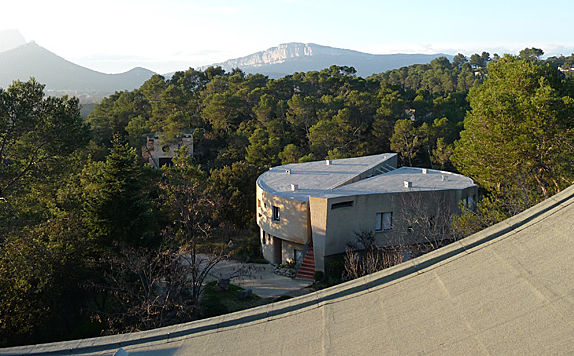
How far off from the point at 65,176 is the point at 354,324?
2066 centimetres

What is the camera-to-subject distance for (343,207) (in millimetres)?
23016

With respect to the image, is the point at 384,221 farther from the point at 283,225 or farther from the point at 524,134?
the point at 524,134

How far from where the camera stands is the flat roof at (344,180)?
2453 cm

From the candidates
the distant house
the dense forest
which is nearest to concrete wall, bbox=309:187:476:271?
the dense forest

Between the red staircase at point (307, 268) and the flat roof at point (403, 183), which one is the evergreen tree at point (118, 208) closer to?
the red staircase at point (307, 268)

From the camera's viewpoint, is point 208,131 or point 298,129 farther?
point 208,131

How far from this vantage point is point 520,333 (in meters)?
5.61

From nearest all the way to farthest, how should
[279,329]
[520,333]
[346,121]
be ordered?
[520,333] → [279,329] → [346,121]

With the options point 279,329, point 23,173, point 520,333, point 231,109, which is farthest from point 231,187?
point 520,333

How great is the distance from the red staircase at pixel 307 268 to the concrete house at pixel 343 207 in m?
0.18

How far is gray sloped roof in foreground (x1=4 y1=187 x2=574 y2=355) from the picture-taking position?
5.81 m

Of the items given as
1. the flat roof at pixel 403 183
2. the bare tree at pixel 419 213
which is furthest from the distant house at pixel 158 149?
the bare tree at pixel 419 213

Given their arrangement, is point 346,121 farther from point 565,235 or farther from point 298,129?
point 565,235

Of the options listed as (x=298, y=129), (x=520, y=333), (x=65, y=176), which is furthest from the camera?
(x=298, y=129)
